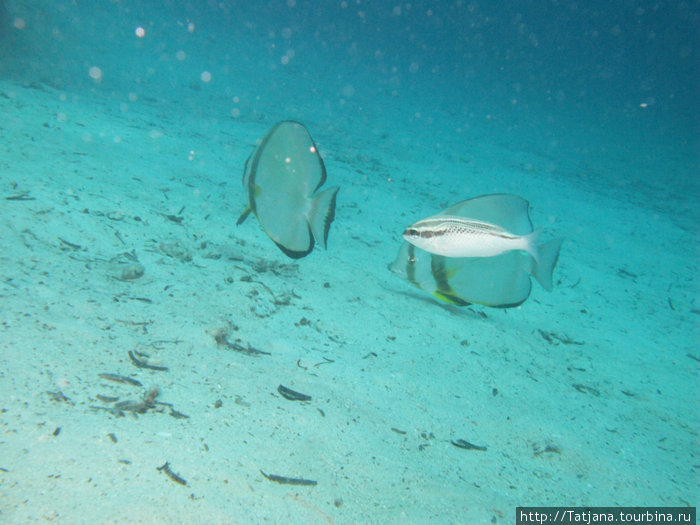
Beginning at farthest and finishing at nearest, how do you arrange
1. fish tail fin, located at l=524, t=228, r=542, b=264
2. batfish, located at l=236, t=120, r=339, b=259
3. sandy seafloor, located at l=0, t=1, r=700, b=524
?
fish tail fin, located at l=524, t=228, r=542, b=264
batfish, located at l=236, t=120, r=339, b=259
sandy seafloor, located at l=0, t=1, r=700, b=524

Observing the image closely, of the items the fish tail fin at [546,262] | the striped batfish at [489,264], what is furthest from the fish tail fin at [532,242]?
the fish tail fin at [546,262]

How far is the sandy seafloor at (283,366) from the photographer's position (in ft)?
6.39

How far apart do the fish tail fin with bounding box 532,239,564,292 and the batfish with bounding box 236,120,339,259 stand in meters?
1.58

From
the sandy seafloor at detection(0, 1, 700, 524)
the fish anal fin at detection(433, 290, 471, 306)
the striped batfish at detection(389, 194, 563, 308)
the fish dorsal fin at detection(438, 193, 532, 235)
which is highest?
the fish dorsal fin at detection(438, 193, 532, 235)

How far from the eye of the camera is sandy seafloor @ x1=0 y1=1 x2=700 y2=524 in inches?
76.6

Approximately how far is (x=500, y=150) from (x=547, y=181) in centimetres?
467

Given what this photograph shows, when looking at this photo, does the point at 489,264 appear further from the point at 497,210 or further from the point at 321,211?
the point at 321,211

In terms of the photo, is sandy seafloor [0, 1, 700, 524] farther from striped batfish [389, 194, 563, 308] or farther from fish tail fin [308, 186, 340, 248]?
fish tail fin [308, 186, 340, 248]

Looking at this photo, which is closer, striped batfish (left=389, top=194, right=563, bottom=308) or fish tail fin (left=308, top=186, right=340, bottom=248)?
fish tail fin (left=308, top=186, right=340, bottom=248)

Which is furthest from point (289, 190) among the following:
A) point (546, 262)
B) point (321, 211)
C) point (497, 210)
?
point (546, 262)

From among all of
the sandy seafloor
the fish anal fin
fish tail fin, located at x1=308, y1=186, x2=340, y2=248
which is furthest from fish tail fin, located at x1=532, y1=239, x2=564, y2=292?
fish tail fin, located at x1=308, y1=186, x2=340, y2=248

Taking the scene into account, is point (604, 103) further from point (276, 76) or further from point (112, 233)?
point (112, 233)

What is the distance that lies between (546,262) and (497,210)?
21.4 inches

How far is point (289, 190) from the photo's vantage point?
2217 millimetres
